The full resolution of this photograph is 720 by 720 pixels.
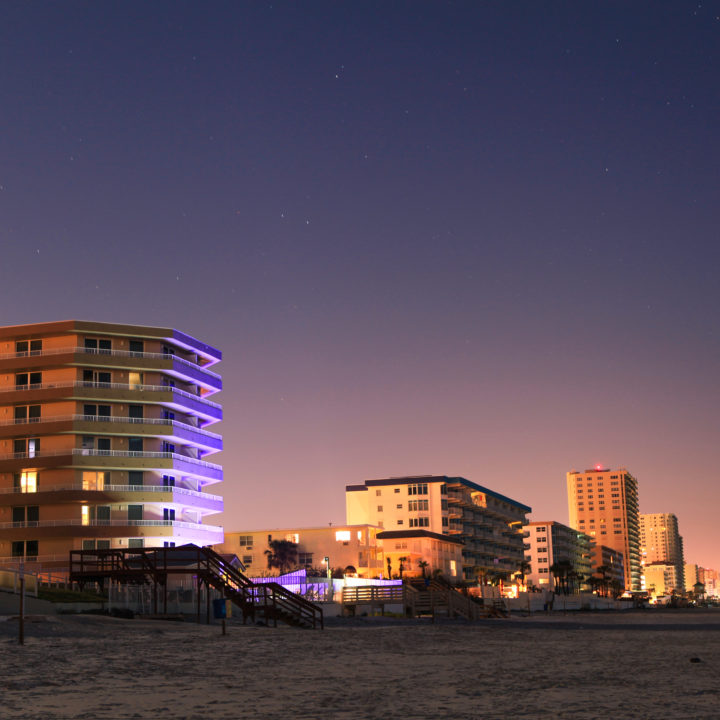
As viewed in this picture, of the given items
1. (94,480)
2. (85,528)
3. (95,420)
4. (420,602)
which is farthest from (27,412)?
(420,602)

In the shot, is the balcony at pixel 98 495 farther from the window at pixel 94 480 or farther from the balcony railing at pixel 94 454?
the balcony railing at pixel 94 454

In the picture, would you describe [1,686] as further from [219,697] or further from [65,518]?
Answer: [65,518]

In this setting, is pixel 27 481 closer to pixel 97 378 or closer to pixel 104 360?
pixel 97 378

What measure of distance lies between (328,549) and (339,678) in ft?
408

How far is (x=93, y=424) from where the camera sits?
9038 centimetres

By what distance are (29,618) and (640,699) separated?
73.6 ft

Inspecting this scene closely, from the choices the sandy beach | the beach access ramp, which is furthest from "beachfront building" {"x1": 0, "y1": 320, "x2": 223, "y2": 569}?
the sandy beach

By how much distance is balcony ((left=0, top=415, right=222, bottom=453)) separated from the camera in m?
89.3

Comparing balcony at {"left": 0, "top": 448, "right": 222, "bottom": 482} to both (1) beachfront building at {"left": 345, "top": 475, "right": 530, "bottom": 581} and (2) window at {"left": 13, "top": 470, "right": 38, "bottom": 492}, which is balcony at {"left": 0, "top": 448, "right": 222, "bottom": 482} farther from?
(1) beachfront building at {"left": 345, "top": 475, "right": 530, "bottom": 581}

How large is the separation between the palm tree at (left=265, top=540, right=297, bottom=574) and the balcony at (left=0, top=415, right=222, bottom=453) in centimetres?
4929

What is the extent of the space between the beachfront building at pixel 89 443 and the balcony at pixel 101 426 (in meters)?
0.09

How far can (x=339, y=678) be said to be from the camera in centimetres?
→ 1877

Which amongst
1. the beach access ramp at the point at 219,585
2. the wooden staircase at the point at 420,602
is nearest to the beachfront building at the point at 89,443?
the wooden staircase at the point at 420,602

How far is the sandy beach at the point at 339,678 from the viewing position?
545 inches
